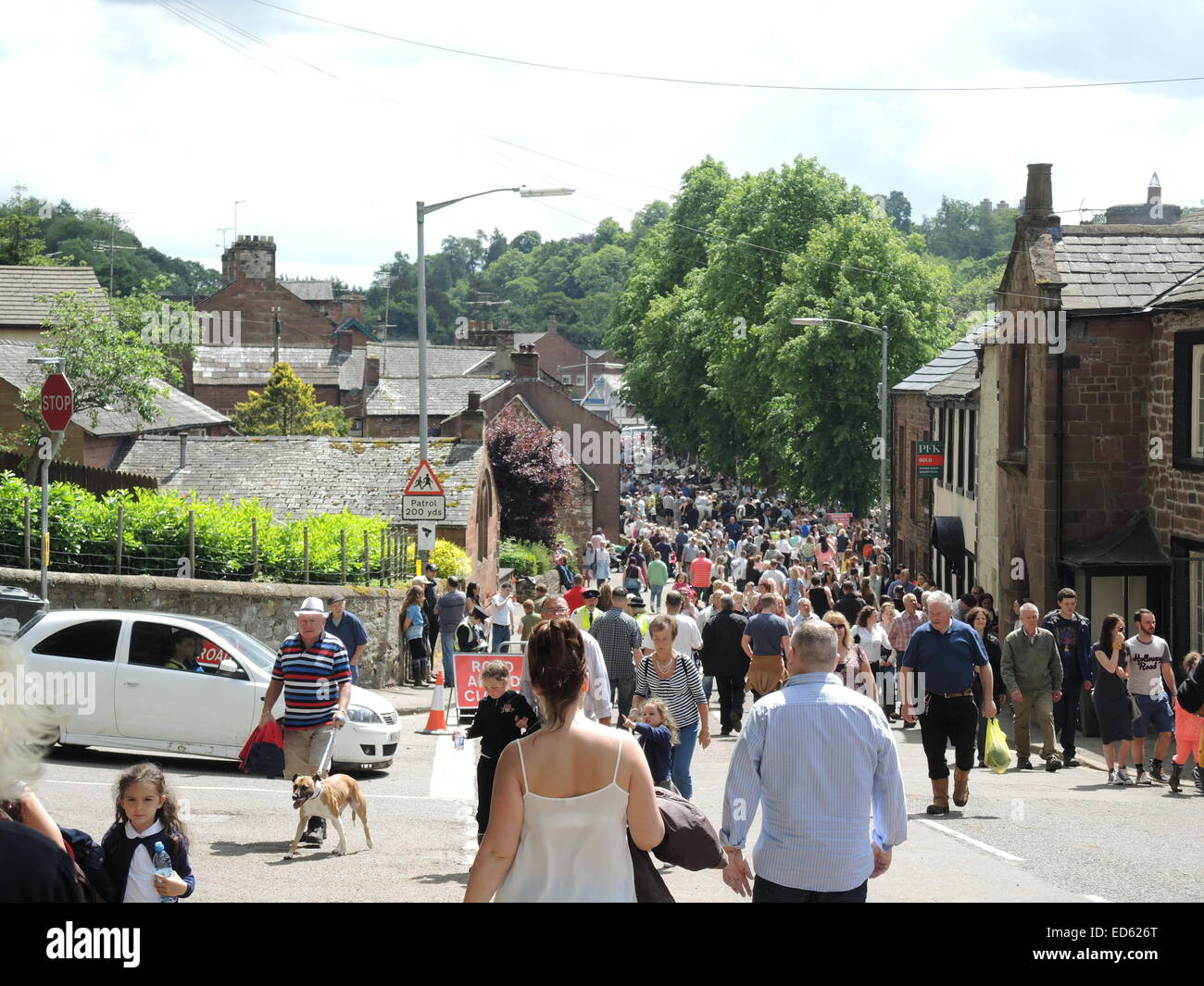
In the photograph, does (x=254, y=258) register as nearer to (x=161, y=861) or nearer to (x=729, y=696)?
(x=729, y=696)

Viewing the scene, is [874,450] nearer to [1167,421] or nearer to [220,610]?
[1167,421]

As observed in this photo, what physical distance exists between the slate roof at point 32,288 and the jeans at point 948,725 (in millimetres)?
34023

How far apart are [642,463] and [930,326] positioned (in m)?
47.2

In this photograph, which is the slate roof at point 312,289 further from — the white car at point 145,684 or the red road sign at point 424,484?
the white car at point 145,684

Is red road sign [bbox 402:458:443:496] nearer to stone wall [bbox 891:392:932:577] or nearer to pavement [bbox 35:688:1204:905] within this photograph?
pavement [bbox 35:688:1204:905]

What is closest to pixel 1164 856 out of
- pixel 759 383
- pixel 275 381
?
pixel 759 383

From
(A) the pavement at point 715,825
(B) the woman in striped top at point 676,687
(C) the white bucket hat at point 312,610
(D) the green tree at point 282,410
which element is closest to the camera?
(A) the pavement at point 715,825

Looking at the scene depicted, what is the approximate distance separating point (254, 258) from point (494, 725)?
285 ft

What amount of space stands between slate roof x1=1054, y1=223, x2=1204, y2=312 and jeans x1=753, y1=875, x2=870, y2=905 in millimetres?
16558

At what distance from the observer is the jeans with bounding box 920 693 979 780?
11711mm

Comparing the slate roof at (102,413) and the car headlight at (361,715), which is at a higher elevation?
the slate roof at (102,413)

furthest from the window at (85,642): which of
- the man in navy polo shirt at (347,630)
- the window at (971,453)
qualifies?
the window at (971,453)

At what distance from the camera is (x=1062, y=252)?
70.6ft

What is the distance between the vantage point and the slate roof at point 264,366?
251 ft
